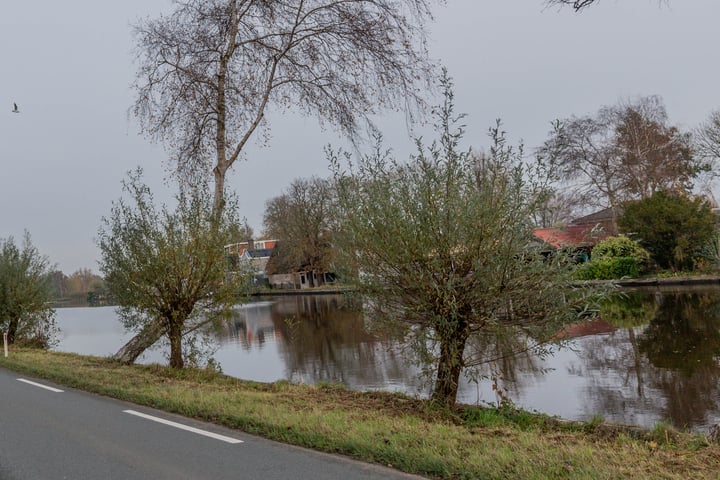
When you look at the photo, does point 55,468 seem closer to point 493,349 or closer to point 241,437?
point 241,437

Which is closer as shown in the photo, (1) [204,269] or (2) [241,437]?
(2) [241,437]

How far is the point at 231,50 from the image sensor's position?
1316cm

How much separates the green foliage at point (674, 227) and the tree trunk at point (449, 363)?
1312 inches

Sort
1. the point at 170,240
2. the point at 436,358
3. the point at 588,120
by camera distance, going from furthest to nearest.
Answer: the point at 588,120
the point at 170,240
the point at 436,358

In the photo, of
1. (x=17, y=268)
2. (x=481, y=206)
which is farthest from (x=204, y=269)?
(x=17, y=268)

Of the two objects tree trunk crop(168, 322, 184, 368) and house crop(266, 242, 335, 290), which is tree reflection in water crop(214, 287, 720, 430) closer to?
tree trunk crop(168, 322, 184, 368)

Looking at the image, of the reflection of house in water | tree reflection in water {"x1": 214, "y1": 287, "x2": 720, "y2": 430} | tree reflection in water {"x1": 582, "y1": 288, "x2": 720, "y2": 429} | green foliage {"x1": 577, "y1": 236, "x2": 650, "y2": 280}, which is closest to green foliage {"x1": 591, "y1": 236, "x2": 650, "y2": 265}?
green foliage {"x1": 577, "y1": 236, "x2": 650, "y2": 280}

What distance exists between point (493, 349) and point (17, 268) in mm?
20458

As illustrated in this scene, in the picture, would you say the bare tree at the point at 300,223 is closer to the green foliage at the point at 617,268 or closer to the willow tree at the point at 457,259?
the green foliage at the point at 617,268

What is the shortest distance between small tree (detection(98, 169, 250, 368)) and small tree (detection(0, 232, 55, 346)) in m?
11.9

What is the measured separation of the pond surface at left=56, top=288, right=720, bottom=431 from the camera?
29.7 ft

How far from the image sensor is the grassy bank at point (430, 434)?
15.3ft

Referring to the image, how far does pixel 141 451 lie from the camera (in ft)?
19.2

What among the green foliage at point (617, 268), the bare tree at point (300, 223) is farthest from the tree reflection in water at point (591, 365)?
the bare tree at point (300, 223)
